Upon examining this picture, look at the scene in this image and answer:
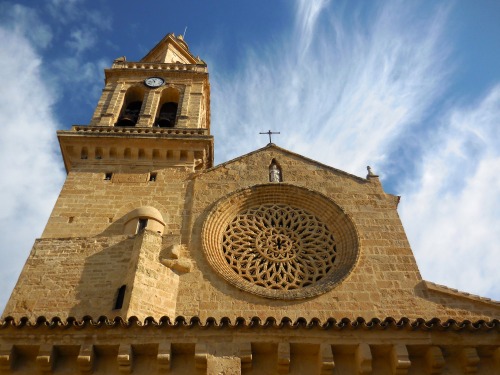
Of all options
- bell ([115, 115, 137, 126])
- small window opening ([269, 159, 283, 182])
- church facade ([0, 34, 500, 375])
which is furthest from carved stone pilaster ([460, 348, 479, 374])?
bell ([115, 115, 137, 126])

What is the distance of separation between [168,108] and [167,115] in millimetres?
584

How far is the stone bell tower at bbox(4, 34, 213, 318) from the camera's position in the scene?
27.5 feet

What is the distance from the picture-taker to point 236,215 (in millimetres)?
10859

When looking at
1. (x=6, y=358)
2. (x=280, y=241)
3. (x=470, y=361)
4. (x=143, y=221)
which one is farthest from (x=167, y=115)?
(x=470, y=361)

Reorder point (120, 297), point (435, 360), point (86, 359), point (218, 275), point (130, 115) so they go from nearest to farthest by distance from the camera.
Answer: point (86, 359) < point (435, 360) < point (120, 297) < point (218, 275) < point (130, 115)

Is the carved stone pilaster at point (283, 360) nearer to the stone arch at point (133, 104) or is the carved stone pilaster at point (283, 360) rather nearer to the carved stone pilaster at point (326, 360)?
the carved stone pilaster at point (326, 360)

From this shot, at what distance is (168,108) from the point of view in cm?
1602

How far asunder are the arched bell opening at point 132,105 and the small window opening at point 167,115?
743mm

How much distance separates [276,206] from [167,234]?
110 inches

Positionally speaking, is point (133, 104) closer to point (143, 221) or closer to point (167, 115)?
point (167, 115)

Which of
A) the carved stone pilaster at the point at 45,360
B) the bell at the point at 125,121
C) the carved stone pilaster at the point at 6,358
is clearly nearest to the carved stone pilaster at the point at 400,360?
the carved stone pilaster at the point at 45,360

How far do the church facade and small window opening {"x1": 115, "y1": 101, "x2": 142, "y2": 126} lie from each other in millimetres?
95

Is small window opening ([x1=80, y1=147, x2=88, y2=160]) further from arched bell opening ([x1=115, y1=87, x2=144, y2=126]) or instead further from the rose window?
the rose window

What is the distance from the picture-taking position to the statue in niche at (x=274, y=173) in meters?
11.7
